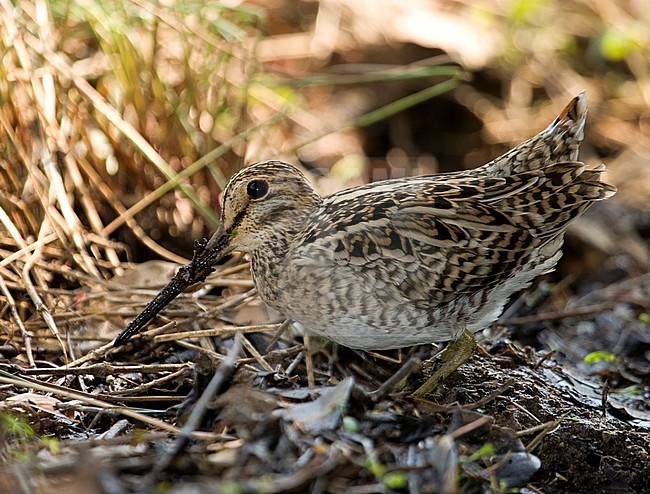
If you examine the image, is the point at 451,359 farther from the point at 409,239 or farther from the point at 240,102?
the point at 240,102

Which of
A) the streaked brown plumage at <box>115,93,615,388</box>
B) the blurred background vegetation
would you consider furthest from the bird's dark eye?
the blurred background vegetation

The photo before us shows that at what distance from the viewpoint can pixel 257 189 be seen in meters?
4.14

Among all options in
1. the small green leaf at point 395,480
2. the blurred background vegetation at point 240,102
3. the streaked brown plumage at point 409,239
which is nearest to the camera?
the small green leaf at point 395,480

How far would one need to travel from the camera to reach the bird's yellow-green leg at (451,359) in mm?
3952

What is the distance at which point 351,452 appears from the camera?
9.87 feet

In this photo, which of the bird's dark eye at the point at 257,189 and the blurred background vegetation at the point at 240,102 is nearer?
the bird's dark eye at the point at 257,189

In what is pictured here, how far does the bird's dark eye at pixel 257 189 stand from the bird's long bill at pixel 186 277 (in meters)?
0.24

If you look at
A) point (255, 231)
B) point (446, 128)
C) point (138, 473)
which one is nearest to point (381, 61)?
point (446, 128)

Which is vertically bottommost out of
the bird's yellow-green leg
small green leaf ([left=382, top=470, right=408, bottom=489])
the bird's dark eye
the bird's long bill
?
the bird's yellow-green leg

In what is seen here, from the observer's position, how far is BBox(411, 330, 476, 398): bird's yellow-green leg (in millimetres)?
3952

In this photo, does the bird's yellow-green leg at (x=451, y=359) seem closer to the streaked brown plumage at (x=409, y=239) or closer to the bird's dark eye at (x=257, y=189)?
the streaked brown plumage at (x=409, y=239)

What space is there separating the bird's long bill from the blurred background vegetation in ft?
2.28

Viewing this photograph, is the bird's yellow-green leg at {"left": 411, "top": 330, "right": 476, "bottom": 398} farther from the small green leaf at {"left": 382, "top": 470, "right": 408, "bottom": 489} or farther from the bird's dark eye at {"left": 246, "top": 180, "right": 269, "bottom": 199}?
the bird's dark eye at {"left": 246, "top": 180, "right": 269, "bottom": 199}

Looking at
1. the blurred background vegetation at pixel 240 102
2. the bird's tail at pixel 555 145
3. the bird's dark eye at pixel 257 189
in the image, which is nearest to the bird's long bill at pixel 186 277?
the bird's dark eye at pixel 257 189
